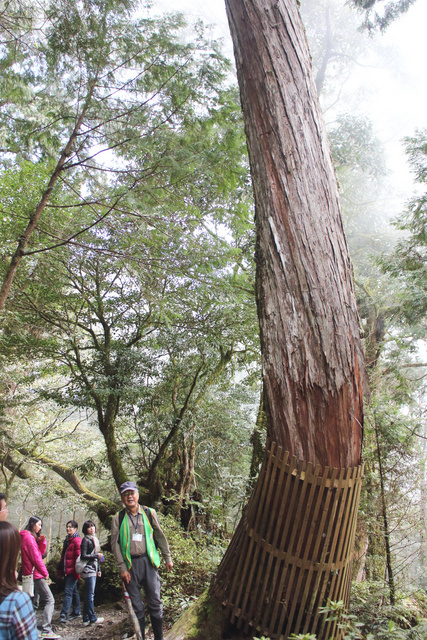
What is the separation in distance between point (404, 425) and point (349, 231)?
16.2 meters

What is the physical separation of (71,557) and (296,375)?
178 inches

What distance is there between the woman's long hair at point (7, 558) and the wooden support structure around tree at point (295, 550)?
5.85 feet

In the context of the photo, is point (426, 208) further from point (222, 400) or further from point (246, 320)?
point (222, 400)

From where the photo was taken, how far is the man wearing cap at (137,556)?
3279mm

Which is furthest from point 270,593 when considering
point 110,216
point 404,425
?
point 110,216

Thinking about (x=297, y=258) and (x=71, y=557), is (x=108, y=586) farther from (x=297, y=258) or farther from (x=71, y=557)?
(x=297, y=258)

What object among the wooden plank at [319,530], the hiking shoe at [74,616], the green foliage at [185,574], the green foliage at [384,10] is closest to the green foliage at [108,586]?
the hiking shoe at [74,616]

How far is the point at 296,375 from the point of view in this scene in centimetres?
298

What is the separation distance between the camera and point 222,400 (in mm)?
9055

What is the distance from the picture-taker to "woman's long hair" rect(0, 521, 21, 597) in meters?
1.60

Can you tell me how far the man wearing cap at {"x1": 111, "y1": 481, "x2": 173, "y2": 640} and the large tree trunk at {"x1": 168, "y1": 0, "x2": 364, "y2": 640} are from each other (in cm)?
32

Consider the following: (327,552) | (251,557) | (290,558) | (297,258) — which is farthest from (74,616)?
(297,258)

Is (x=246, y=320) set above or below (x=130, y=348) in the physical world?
above

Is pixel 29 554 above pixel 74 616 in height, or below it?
above
